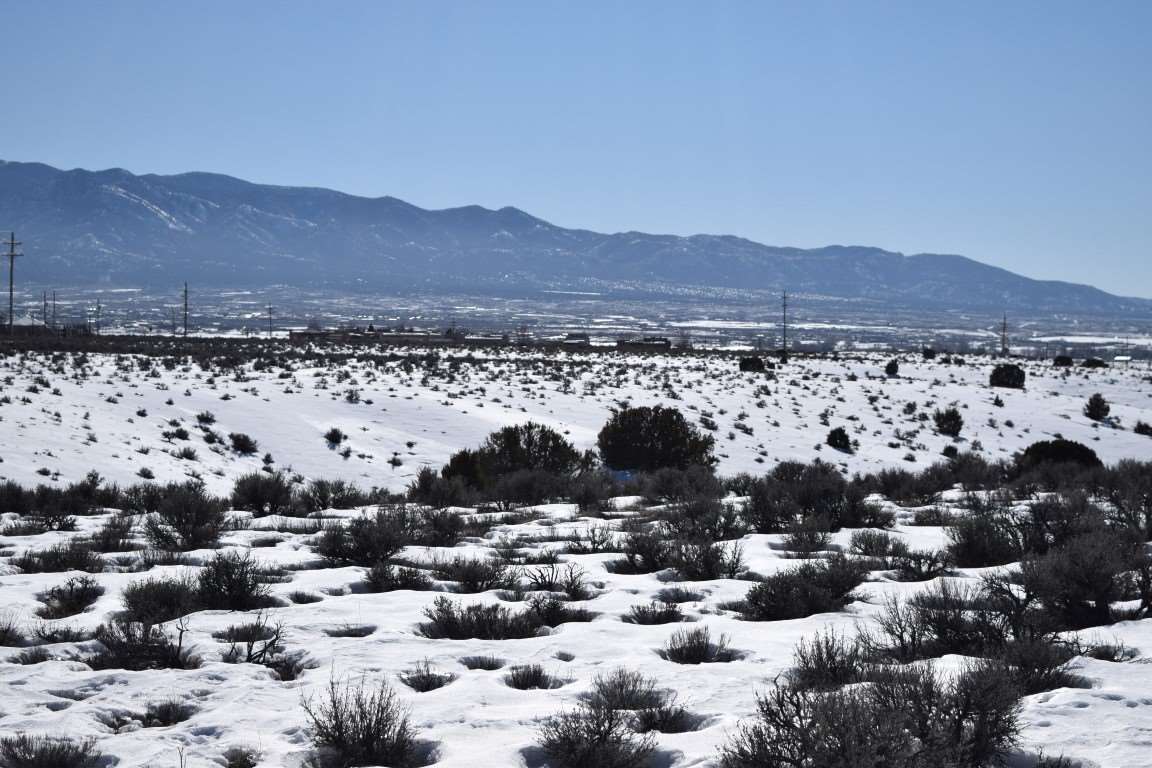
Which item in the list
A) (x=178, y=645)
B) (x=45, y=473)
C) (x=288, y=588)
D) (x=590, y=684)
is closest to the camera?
(x=590, y=684)

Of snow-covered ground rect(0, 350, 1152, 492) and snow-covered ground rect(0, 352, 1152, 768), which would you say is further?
snow-covered ground rect(0, 350, 1152, 492)

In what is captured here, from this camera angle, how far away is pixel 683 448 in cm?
2464

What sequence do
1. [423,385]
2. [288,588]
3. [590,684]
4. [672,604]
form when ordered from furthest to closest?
[423,385], [288,588], [672,604], [590,684]

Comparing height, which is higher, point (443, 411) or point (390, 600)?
point (390, 600)

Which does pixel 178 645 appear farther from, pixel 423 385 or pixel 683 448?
pixel 423 385

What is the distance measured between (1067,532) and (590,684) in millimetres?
6088

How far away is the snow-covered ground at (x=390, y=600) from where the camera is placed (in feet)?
15.0

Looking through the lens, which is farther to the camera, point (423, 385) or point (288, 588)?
point (423, 385)

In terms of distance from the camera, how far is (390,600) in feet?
24.9

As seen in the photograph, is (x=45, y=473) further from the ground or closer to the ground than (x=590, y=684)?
closer to the ground

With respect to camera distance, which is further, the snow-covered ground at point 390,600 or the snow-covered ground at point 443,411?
the snow-covered ground at point 443,411

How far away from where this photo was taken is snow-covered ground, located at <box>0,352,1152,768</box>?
4.57 meters

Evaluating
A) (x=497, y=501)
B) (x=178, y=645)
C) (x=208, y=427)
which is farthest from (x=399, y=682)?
(x=208, y=427)

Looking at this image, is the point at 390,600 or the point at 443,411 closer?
the point at 390,600
